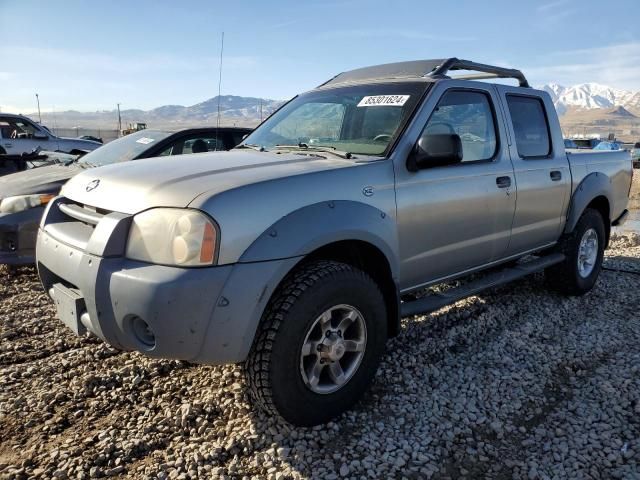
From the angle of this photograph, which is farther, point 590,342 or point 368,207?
point 590,342

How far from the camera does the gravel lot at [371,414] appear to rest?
99.3 inches

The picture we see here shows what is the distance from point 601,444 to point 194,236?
91.1 inches

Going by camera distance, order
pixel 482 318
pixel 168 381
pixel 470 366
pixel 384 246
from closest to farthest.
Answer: pixel 384 246
pixel 168 381
pixel 470 366
pixel 482 318

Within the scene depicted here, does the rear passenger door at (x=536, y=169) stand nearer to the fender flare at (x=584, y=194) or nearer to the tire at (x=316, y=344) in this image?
the fender flare at (x=584, y=194)

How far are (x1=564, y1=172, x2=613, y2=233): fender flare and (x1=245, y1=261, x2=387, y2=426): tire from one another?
2.73 m

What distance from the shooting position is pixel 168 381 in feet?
10.6

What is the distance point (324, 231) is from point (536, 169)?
2460 millimetres

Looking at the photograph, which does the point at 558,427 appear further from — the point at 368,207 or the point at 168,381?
the point at 168,381

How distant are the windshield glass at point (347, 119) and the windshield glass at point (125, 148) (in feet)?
7.42

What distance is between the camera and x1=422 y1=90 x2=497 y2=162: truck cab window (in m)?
3.52

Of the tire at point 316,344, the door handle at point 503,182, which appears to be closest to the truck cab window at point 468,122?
the door handle at point 503,182

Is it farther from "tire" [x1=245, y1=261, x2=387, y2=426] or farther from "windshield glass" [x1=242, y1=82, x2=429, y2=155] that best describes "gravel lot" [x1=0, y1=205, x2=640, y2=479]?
"windshield glass" [x1=242, y1=82, x2=429, y2=155]

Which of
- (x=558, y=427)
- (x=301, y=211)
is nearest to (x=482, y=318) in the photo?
(x=558, y=427)

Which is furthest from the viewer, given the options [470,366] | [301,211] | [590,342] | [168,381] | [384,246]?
[590,342]
